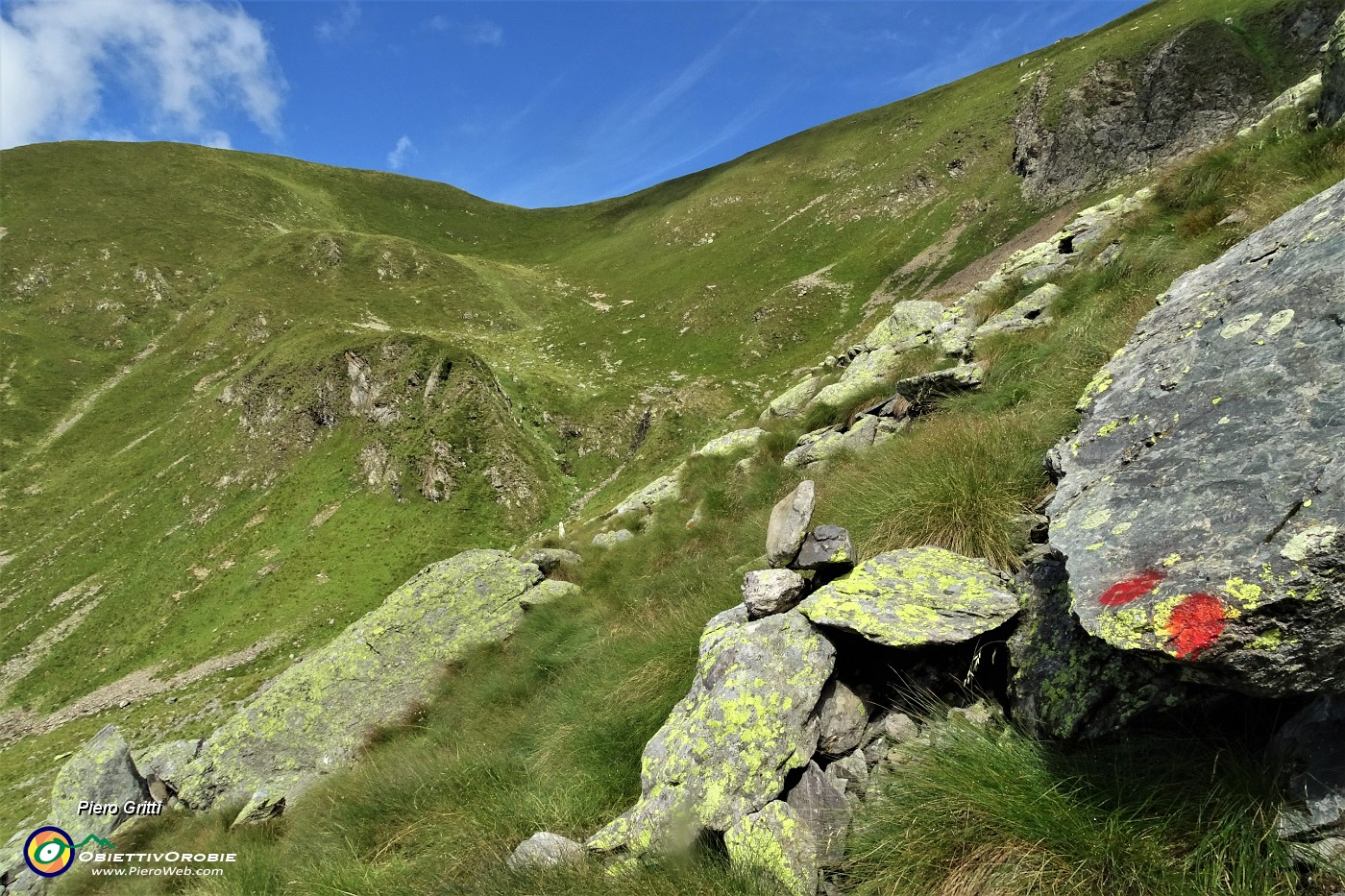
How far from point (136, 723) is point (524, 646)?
3250 centimetres

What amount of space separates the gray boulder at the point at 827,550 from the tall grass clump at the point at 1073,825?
2308mm

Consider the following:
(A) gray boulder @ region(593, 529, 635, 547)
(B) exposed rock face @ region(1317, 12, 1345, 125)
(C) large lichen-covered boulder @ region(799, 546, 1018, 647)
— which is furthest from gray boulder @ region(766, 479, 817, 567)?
(B) exposed rock face @ region(1317, 12, 1345, 125)

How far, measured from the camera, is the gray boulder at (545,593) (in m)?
14.3

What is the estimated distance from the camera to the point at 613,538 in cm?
1917

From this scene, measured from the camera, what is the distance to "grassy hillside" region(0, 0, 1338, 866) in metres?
10.9

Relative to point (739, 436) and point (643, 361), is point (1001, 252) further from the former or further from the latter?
point (739, 436)

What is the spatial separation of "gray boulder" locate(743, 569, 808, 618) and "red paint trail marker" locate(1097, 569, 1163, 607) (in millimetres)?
3021

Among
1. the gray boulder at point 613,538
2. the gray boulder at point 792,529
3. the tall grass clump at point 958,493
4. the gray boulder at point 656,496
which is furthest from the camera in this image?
the gray boulder at point 656,496

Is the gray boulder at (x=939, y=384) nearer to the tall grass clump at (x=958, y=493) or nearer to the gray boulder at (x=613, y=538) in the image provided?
the tall grass clump at (x=958, y=493)

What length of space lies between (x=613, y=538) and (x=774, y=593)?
44.1 ft

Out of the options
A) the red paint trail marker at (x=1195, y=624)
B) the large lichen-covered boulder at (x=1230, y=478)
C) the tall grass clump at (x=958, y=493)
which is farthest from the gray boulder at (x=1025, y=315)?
the red paint trail marker at (x=1195, y=624)

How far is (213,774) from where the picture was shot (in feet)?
40.6

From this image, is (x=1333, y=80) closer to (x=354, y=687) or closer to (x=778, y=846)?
(x=778, y=846)

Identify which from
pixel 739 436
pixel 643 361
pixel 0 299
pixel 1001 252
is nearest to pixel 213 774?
pixel 739 436
